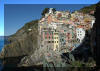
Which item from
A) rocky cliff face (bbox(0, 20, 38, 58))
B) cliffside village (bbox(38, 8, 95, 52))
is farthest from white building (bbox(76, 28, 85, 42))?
rocky cliff face (bbox(0, 20, 38, 58))

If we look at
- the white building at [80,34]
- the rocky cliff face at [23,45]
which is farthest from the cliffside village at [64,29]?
the rocky cliff face at [23,45]

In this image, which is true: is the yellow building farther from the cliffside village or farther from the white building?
the white building

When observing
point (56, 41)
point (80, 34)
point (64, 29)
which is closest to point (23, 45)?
point (56, 41)

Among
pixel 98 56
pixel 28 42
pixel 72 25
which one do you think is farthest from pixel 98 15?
pixel 28 42

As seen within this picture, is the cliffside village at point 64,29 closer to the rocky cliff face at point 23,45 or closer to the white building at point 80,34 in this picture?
the white building at point 80,34

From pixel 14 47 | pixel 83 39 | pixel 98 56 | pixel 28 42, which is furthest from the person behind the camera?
pixel 14 47

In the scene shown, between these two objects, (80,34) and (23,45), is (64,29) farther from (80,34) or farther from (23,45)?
(23,45)

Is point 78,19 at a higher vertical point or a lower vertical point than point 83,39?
higher

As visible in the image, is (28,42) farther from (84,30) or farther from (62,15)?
(84,30)

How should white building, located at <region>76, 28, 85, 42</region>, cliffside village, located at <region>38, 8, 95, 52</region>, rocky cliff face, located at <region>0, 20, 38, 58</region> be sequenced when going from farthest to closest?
rocky cliff face, located at <region>0, 20, 38, 58</region> < cliffside village, located at <region>38, 8, 95, 52</region> < white building, located at <region>76, 28, 85, 42</region>
